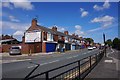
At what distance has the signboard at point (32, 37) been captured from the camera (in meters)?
54.4

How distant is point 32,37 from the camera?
55875 millimetres

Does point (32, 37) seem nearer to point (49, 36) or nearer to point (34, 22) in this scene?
point (34, 22)

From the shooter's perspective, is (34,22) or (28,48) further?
(34,22)

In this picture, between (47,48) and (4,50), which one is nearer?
(4,50)

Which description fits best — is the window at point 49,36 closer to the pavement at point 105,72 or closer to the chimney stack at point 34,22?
the chimney stack at point 34,22

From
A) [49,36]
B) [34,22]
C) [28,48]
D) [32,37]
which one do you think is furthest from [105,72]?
[49,36]

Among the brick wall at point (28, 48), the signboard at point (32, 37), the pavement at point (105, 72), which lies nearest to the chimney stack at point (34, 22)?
the signboard at point (32, 37)

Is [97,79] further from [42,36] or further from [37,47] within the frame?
[42,36]

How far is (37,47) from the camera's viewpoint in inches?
1982

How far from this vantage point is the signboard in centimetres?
5444

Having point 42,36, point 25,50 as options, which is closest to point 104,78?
point 25,50

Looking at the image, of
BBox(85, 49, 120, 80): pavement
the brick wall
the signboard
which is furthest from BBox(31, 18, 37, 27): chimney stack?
BBox(85, 49, 120, 80): pavement

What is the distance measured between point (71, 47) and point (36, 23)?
2902 centimetres

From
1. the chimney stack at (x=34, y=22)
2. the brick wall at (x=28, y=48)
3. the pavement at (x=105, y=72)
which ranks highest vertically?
the chimney stack at (x=34, y=22)
